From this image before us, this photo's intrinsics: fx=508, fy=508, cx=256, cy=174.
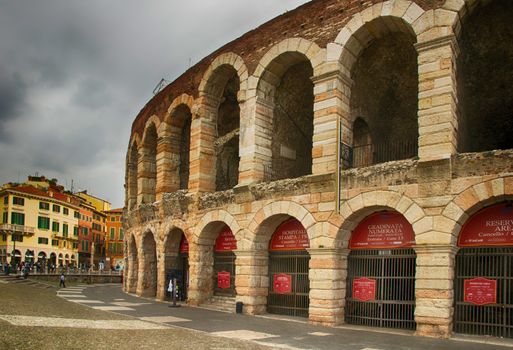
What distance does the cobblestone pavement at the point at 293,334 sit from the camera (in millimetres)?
11219

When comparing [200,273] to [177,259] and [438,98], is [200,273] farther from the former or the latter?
[438,98]

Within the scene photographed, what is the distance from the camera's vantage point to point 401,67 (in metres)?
17.5

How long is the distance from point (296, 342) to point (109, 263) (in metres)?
72.2

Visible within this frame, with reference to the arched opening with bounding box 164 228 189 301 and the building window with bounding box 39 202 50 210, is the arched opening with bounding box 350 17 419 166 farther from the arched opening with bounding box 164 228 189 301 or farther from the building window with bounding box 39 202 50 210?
the building window with bounding box 39 202 50 210

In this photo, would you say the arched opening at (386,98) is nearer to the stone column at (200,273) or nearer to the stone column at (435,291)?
the stone column at (435,291)

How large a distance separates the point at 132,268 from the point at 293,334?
1715 centimetres

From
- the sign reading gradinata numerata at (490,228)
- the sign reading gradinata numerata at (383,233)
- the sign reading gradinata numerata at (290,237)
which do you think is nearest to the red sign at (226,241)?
the sign reading gradinata numerata at (290,237)

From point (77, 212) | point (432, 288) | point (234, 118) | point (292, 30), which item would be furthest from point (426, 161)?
point (77, 212)

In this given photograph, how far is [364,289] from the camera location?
14.9m

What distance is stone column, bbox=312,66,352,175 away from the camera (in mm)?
15070

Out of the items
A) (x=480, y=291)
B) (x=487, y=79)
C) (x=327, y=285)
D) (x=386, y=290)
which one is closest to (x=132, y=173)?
(x=327, y=285)

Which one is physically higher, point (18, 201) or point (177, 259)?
point (18, 201)

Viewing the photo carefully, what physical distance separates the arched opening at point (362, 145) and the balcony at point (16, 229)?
48640mm

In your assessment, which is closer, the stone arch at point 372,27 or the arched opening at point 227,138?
the stone arch at point 372,27
